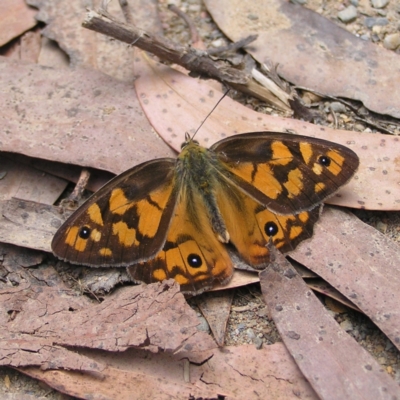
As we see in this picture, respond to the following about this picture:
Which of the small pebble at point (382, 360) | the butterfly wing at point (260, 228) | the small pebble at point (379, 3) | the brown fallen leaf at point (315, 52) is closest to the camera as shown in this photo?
the small pebble at point (382, 360)

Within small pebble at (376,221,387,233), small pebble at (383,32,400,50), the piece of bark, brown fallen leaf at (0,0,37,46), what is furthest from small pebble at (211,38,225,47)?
small pebble at (376,221,387,233)

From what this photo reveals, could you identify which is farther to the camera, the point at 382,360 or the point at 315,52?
the point at 315,52

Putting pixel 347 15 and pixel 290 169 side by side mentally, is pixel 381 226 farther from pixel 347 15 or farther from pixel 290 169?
pixel 347 15

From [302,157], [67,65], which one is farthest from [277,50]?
[67,65]

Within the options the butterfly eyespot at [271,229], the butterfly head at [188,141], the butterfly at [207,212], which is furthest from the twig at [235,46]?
the butterfly eyespot at [271,229]

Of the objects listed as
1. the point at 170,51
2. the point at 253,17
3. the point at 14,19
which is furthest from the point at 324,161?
the point at 14,19

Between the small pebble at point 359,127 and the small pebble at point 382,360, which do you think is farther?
the small pebble at point 359,127

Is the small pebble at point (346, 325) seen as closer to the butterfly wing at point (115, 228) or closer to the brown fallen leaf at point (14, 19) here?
the butterfly wing at point (115, 228)
